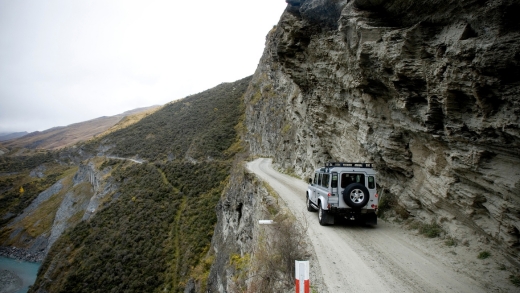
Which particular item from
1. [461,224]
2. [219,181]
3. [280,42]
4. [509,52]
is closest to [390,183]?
[461,224]

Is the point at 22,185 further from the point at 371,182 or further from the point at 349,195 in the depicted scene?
the point at 371,182

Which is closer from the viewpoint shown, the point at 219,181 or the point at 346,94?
the point at 346,94

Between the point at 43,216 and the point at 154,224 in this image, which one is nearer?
the point at 154,224

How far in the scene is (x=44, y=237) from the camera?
64750 mm

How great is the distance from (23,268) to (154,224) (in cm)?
4292

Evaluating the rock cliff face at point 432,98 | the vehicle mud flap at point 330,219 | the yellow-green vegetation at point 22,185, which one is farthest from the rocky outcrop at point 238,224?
the yellow-green vegetation at point 22,185

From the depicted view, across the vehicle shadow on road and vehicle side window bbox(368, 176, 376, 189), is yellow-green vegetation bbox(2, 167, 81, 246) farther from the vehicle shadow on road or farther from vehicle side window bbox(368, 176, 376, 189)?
vehicle side window bbox(368, 176, 376, 189)

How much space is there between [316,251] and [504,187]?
16.2ft

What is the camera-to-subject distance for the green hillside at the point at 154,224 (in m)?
31.1

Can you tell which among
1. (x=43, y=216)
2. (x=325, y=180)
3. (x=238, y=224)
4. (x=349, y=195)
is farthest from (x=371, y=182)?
(x=43, y=216)

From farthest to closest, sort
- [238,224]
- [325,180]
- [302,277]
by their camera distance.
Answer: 1. [238,224]
2. [325,180]
3. [302,277]

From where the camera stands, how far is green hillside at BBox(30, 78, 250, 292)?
31.1 metres

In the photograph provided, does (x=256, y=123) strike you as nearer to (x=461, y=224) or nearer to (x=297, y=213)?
(x=297, y=213)

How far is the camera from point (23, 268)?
57.8 metres
